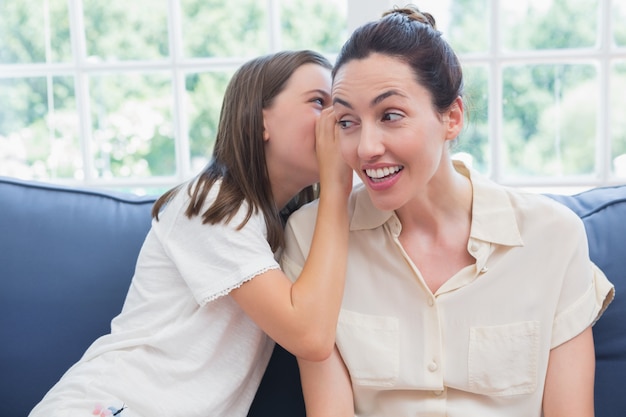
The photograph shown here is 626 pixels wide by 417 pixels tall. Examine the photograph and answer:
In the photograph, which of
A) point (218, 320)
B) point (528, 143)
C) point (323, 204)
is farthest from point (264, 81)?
point (528, 143)

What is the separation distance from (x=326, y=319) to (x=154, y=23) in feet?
4.93

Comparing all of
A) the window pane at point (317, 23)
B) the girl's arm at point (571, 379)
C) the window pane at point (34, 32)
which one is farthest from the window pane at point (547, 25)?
the window pane at point (34, 32)

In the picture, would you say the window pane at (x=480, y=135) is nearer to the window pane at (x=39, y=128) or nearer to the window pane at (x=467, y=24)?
the window pane at (x=467, y=24)

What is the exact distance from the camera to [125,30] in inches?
107

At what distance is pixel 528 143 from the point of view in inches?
102

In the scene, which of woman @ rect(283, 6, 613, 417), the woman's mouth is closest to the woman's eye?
woman @ rect(283, 6, 613, 417)

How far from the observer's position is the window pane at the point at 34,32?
2725 mm

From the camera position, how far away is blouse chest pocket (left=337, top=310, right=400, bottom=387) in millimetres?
1633

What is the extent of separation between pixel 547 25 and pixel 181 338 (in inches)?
61.4

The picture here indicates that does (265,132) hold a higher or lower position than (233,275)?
higher

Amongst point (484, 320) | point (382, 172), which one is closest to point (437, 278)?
point (484, 320)

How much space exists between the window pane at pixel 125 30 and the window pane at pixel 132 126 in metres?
0.09

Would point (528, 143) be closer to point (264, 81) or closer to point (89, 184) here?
point (264, 81)

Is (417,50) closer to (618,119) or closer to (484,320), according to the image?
(484,320)
